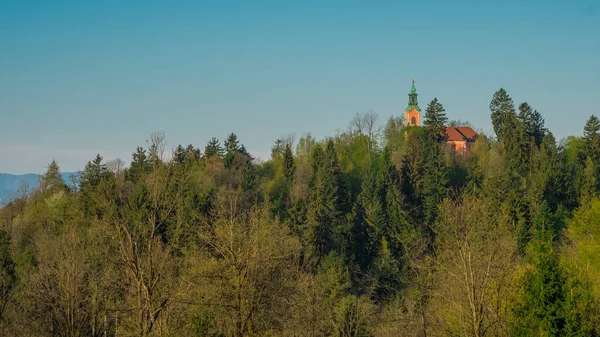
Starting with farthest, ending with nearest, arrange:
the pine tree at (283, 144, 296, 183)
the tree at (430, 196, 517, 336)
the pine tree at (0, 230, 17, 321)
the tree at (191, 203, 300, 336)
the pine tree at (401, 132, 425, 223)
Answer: the pine tree at (283, 144, 296, 183)
the pine tree at (401, 132, 425, 223)
the pine tree at (0, 230, 17, 321)
the tree at (430, 196, 517, 336)
the tree at (191, 203, 300, 336)

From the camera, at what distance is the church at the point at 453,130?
296 ft

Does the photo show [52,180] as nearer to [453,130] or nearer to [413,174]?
[413,174]

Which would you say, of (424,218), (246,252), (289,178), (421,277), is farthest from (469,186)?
(246,252)

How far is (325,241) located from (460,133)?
44139mm

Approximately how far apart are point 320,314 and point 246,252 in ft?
42.7

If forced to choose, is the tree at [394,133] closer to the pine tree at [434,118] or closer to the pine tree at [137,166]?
the pine tree at [434,118]

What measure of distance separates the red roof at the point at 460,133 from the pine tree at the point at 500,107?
15.3 meters

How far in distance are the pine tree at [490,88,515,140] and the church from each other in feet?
36.0

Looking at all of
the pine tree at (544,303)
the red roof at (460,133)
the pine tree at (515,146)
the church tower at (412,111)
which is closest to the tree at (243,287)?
the pine tree at (544,303)

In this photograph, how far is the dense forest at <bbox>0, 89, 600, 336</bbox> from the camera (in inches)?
714

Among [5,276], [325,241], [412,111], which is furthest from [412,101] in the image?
[5,276]

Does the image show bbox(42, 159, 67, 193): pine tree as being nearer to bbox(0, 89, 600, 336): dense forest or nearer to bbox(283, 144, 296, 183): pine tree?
bbox(0, 89, 600, 336): dense forest

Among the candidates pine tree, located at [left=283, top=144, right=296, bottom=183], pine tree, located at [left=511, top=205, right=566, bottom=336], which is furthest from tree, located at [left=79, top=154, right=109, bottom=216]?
pine tree, located at [left=511, top=205, right=566, bottom=336]

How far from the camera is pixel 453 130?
92875 millimetres
